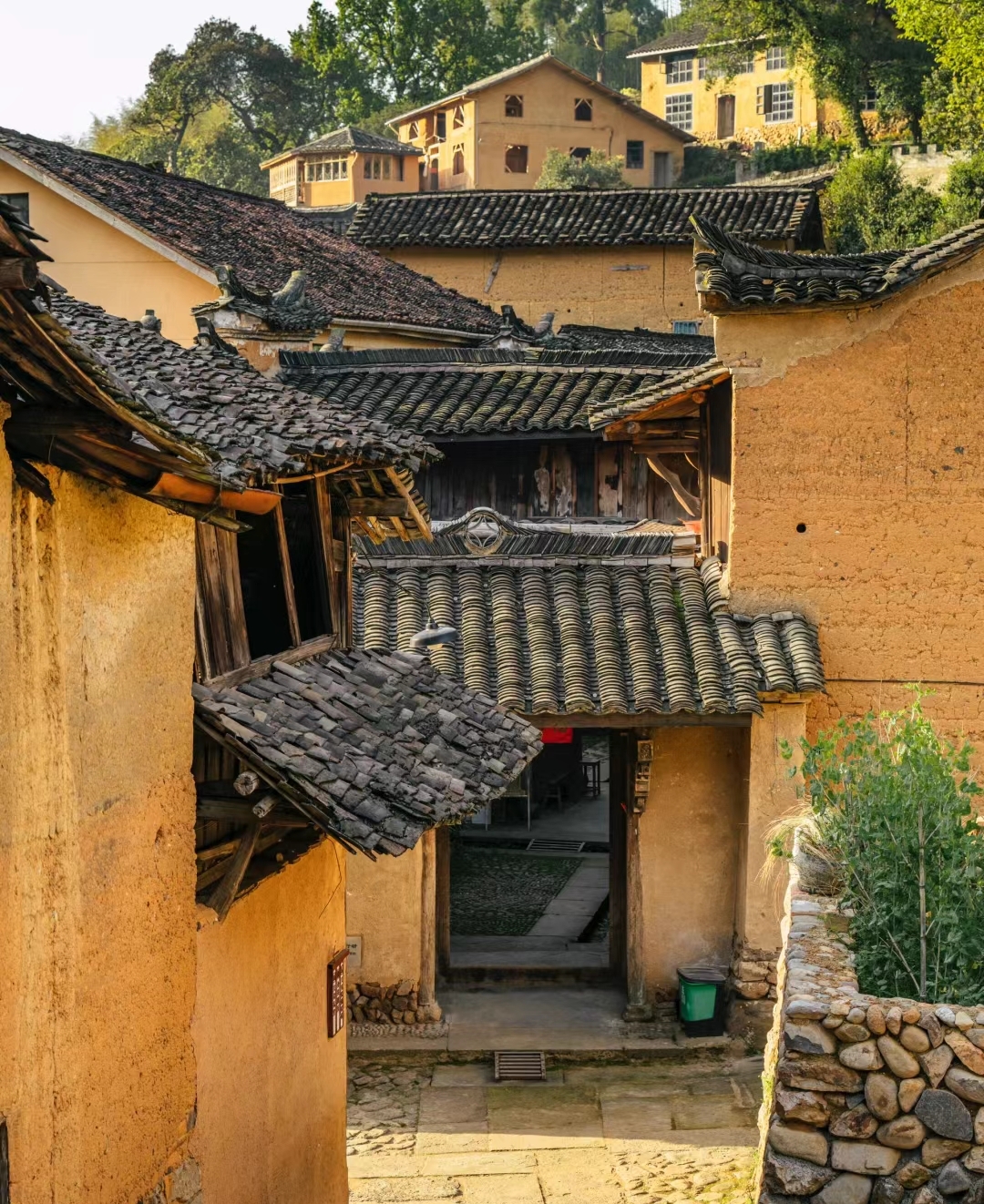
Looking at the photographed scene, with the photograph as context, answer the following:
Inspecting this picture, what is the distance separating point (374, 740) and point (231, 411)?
198cm

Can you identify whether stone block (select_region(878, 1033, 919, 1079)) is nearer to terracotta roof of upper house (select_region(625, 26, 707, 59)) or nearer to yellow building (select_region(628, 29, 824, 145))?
yellow building (select_region(628, 29, 824, 145))

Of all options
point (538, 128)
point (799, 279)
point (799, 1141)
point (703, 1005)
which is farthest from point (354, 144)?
point (799, 1141)

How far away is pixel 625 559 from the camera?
58.8 ft

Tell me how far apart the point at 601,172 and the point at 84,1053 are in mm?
50749

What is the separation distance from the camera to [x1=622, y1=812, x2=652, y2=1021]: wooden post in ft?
55.6

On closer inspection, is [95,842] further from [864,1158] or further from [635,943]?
[635,943]

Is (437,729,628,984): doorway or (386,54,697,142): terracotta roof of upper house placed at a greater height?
(386,54,697,142): terracotta roof of upper house

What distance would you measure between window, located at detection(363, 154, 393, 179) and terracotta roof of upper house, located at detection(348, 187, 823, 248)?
73.6 ft

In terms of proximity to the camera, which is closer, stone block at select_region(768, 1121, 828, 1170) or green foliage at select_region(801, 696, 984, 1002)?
stone block at select_region(768, 1121, 828, 1170)

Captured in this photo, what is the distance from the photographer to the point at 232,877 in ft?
29.0

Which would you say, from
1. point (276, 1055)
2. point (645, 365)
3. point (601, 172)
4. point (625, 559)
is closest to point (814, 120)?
point (601, 172)

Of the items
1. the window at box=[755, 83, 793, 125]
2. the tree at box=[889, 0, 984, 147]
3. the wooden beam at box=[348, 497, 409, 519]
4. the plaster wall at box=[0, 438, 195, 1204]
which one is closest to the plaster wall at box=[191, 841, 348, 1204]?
the plaster wall at box=[0, 438, 195, 1204]

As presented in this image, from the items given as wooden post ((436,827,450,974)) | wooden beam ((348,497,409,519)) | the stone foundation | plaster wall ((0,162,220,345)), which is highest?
plaster wall ((0,162,220,345))

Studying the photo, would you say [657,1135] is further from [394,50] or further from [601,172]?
[394,50]
